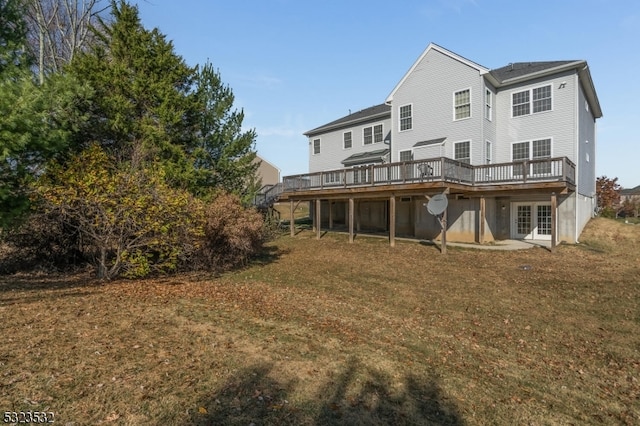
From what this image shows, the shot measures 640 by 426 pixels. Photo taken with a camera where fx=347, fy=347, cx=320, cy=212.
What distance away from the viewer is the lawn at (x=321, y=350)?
3881 millimetres

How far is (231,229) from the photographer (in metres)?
12.1

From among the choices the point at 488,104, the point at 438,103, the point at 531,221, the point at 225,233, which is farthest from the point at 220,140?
the point at 531,221

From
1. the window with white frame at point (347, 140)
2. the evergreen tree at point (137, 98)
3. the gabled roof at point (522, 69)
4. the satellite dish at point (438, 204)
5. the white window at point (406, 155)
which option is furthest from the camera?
the window with white frame at point (347, 140)

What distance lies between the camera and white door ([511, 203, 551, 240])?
1842 centimetres

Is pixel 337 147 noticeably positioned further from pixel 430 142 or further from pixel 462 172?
pixel 462 172

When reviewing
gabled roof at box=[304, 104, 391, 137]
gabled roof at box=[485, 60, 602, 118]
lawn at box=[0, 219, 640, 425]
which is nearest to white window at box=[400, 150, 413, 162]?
gabled roof at box=[304, 104, 391, 137]

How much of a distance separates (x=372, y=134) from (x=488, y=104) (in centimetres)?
833

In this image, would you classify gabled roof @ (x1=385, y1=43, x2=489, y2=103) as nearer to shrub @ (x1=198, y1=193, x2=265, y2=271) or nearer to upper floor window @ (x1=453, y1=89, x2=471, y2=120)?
upper floor window @ (x1=453, y1=89, x2=471, y2=120)

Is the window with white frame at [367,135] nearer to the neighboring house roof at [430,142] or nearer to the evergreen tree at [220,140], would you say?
the neighboring house roof at [430,142]

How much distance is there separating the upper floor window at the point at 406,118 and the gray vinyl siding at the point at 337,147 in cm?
234

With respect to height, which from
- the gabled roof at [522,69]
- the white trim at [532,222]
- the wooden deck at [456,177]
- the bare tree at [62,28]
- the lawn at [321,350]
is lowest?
the lawn at [321,350]

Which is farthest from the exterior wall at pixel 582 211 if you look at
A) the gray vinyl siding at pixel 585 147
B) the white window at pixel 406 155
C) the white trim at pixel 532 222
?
the white window at pixel 406 155

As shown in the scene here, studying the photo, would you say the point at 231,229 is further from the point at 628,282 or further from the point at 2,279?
the point at 628,282

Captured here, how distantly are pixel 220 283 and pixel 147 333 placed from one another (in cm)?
471
